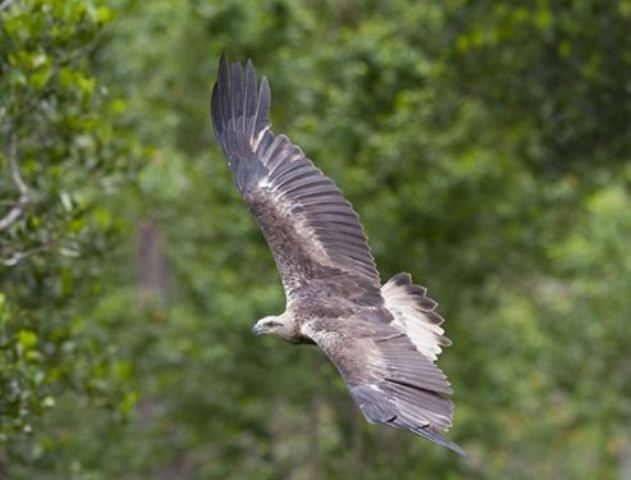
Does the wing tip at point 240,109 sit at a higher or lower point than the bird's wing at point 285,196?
higher

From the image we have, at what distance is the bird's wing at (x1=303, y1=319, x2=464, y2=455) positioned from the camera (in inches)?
347

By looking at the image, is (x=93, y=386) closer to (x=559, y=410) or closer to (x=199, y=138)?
(x=199, y=138)

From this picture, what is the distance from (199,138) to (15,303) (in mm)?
10740

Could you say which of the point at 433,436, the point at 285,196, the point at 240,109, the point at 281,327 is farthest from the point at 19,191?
the point at 433,436

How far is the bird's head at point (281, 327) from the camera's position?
34.3 feet

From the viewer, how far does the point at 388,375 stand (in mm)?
9328

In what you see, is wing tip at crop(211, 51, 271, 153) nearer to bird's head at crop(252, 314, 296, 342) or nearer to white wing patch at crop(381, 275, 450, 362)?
bird's head at crop(252, 314, 296, 342)

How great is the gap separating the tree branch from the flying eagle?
1346mm

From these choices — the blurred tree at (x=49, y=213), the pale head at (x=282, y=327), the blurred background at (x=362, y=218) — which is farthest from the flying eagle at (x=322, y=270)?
the blurred background at (x=362, y=218)

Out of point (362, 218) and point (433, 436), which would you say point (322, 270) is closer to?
point (433, 436)

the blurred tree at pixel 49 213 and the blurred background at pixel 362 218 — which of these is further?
the blurred background at pixel 362 218

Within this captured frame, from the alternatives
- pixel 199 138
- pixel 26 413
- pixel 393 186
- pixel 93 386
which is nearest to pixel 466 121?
pixel 393 186

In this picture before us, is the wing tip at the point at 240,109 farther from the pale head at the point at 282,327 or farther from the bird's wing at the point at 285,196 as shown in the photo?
the pale head at the point at 282,327

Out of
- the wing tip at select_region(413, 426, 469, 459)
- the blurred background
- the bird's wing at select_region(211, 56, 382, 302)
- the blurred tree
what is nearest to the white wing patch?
the bird's wing at select_region(211, 56, 382, 302)
